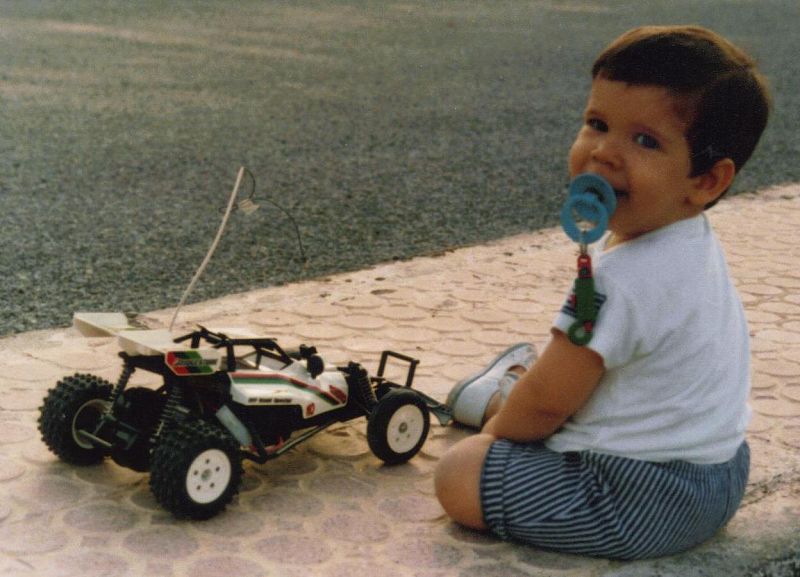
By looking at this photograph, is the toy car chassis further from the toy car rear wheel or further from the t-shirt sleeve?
the t-shirt sleeve

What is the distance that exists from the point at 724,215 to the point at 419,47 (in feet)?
19.7

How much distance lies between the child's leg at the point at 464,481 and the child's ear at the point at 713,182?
678 mm

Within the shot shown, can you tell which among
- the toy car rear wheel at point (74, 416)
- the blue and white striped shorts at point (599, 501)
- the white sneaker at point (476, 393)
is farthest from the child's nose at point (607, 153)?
the toy car rear wheel at point (74, 416)

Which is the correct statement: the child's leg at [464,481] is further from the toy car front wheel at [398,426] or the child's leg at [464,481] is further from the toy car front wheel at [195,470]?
the toy car front wheel at [195,470]

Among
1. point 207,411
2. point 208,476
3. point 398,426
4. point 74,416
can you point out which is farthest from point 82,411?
point 398,426

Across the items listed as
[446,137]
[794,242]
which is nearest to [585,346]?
[794,242]

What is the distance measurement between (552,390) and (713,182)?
1.79 ft

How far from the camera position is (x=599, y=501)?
254cm

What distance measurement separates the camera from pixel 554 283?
15.5ft

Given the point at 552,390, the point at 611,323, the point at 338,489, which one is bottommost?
the point at 338,489

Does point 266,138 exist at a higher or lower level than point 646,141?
lower

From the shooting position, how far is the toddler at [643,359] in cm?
247

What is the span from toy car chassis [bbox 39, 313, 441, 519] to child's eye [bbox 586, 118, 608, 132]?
80 cm

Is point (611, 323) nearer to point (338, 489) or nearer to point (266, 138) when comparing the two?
point (338, 489)
